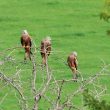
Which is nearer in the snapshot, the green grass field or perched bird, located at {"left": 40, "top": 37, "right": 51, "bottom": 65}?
perched bird, located at {"left": 40, "top": 37, "right": 51, "bottom": 65}

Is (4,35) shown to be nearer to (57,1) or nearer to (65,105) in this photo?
(57,1)

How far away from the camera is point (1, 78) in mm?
14211

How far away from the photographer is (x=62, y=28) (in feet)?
110

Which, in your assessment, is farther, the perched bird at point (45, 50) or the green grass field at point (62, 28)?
the green grass field at point (62, 28)

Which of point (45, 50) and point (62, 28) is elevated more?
point (45, 50)

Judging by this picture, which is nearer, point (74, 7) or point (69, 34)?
point (69, 34)

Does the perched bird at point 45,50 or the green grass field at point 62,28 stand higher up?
the perched bird at point 45,50

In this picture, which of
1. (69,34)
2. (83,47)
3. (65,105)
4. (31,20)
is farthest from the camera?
(31,20)

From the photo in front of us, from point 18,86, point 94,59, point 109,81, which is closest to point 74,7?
point 94,59

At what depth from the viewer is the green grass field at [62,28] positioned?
27734mm

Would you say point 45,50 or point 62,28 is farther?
point 62,28

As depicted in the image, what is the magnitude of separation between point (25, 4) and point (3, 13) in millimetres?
2114

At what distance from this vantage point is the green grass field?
27.7m

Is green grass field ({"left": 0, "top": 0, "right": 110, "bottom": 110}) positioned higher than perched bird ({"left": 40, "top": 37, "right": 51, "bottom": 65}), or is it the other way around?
perched bird ({"left": 40, "top": 37, "right": 51, "bottom": 65})
